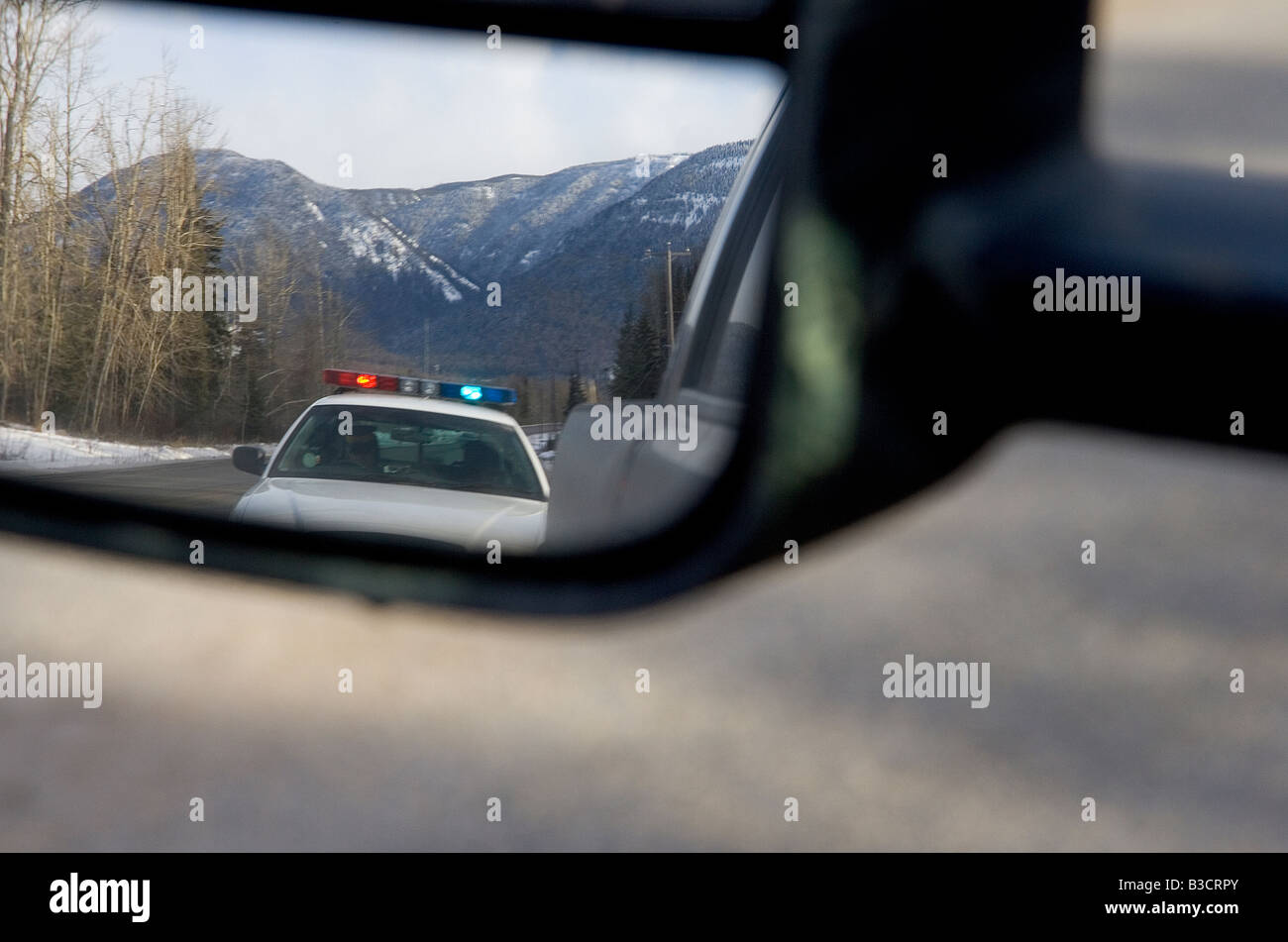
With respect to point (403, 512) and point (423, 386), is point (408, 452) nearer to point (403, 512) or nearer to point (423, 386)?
point (403, 512)

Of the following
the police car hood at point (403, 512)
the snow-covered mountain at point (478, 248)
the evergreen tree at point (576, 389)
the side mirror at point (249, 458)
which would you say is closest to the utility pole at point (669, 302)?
the snow-covered mountain at point (478, 248)

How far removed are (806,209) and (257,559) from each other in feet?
3.97

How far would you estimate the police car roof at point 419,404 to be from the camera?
6.66 feet

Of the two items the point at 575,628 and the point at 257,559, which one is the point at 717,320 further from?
the point at 257,559

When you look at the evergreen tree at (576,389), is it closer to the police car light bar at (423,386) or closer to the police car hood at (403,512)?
the police car light bar at (423,386)

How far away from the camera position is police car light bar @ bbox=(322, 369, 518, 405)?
1943mm

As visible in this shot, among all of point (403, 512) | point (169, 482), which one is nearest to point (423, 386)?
point (403, 512)

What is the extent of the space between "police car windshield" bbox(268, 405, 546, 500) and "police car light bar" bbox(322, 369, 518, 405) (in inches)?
4.9

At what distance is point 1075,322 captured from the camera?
1.16 metres

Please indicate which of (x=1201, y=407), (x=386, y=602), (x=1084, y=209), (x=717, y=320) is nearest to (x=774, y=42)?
(x=717, y=320)

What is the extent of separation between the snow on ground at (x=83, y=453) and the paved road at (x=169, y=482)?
16mm

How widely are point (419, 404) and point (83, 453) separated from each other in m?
0.58

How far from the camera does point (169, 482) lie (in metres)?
2.13

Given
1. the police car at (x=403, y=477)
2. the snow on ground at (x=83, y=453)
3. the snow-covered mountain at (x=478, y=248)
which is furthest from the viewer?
the police car at (x=403, y=477)
